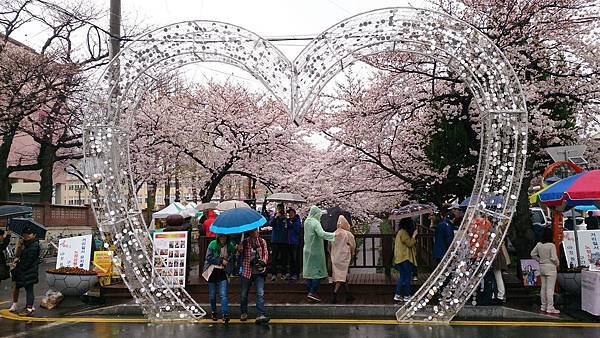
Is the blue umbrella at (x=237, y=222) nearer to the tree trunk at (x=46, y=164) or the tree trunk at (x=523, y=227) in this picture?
the tree trunk at (x=523, y=227)

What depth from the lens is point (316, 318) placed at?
30.5ft

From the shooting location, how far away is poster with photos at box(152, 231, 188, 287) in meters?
9.98

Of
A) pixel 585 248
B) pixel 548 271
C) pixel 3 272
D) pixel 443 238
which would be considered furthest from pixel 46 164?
pixel 585 248

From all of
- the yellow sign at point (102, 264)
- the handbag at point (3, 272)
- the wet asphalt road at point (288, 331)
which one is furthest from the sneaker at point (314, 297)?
the handbag at point (3, 272)

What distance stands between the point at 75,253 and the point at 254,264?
190 inches

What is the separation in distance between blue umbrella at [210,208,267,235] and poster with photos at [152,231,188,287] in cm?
211

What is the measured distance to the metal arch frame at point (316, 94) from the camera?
28.3 ft

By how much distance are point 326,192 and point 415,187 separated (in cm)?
369

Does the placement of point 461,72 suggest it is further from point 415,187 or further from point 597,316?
point 415,187

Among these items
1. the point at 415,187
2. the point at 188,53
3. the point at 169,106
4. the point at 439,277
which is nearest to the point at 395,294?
the point at 439,277

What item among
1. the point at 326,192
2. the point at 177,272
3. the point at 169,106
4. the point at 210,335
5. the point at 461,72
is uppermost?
the point at 169,106

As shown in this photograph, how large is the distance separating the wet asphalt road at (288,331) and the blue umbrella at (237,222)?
5.13 ft

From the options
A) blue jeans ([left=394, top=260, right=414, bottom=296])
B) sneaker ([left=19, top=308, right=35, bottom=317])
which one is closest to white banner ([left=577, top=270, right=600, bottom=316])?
blue jeans ([left=394, top=260, right=414, bottom=296])

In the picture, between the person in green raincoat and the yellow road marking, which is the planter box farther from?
the person in green raincoat
